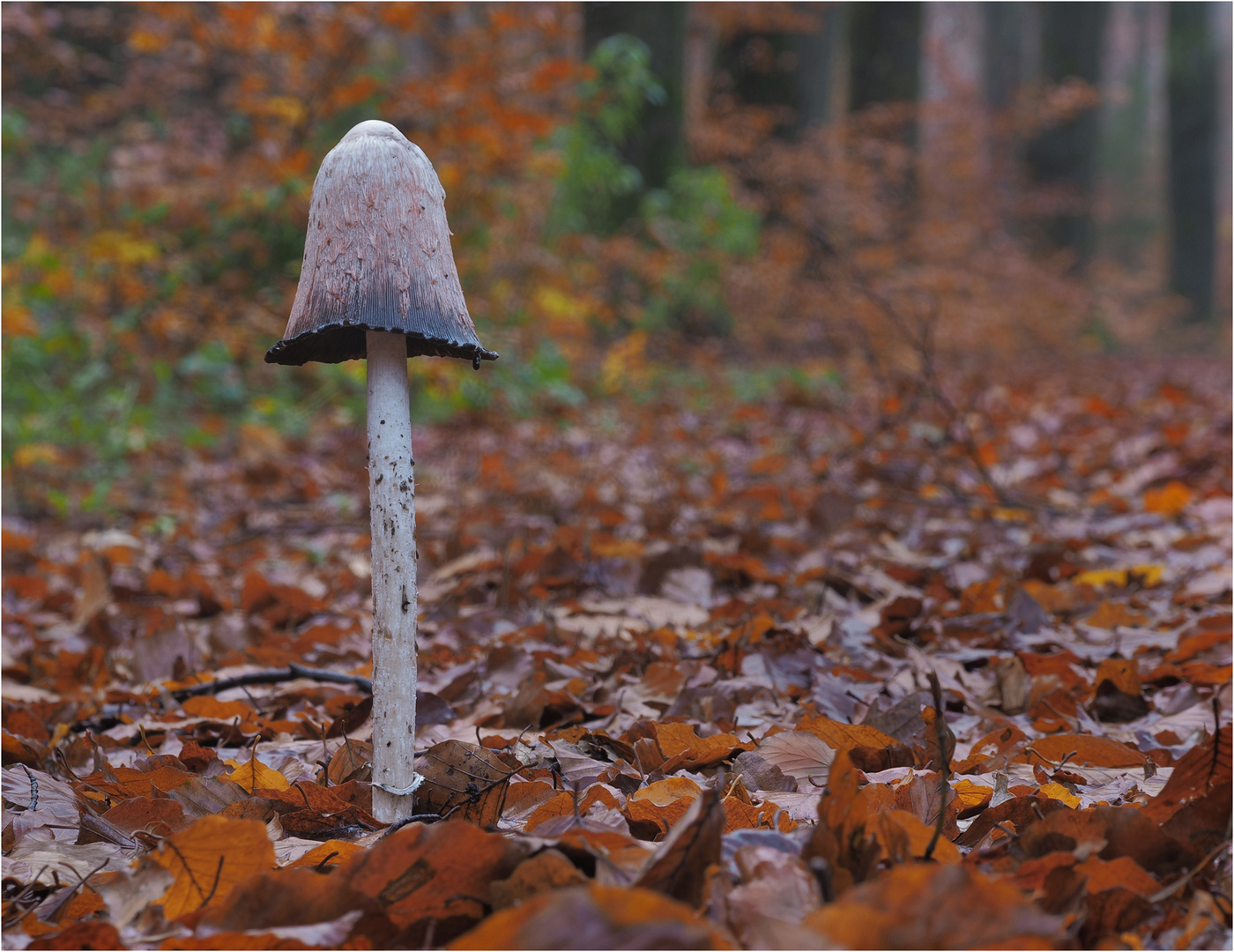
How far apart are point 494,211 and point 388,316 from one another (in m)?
6.26

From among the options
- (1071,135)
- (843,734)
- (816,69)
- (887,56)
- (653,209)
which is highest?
(887,56)

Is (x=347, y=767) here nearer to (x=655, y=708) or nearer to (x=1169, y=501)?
(x=655, y=708)

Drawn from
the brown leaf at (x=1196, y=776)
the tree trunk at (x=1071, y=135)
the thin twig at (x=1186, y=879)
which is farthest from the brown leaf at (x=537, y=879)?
the tree trunk at (x=1071, y=135)

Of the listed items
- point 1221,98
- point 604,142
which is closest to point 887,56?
point 604,142

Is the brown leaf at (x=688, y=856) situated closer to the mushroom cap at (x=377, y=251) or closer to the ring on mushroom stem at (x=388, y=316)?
the ring on mushroom stem at (x=388, y=316)

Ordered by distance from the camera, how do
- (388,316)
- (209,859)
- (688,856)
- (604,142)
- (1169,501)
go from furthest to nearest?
(604,142), (1169,501), (388,316), (209,859), (688,856)

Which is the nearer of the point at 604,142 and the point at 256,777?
the point at 256,777

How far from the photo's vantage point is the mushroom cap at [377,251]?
1555 millimetres

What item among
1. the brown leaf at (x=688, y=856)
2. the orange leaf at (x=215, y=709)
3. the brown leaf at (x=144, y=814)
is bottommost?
the orange leaf at (x=215, y=709)

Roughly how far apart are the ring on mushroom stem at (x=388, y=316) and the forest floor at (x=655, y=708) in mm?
172

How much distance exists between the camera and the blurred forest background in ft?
22.0

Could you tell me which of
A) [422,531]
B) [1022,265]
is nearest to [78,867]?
[422,531]

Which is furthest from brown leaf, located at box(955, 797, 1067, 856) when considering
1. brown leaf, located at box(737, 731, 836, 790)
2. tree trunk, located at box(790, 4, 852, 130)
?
tree trunk, located at box(790, 4, 852, 130)

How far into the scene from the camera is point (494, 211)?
7535 mm
